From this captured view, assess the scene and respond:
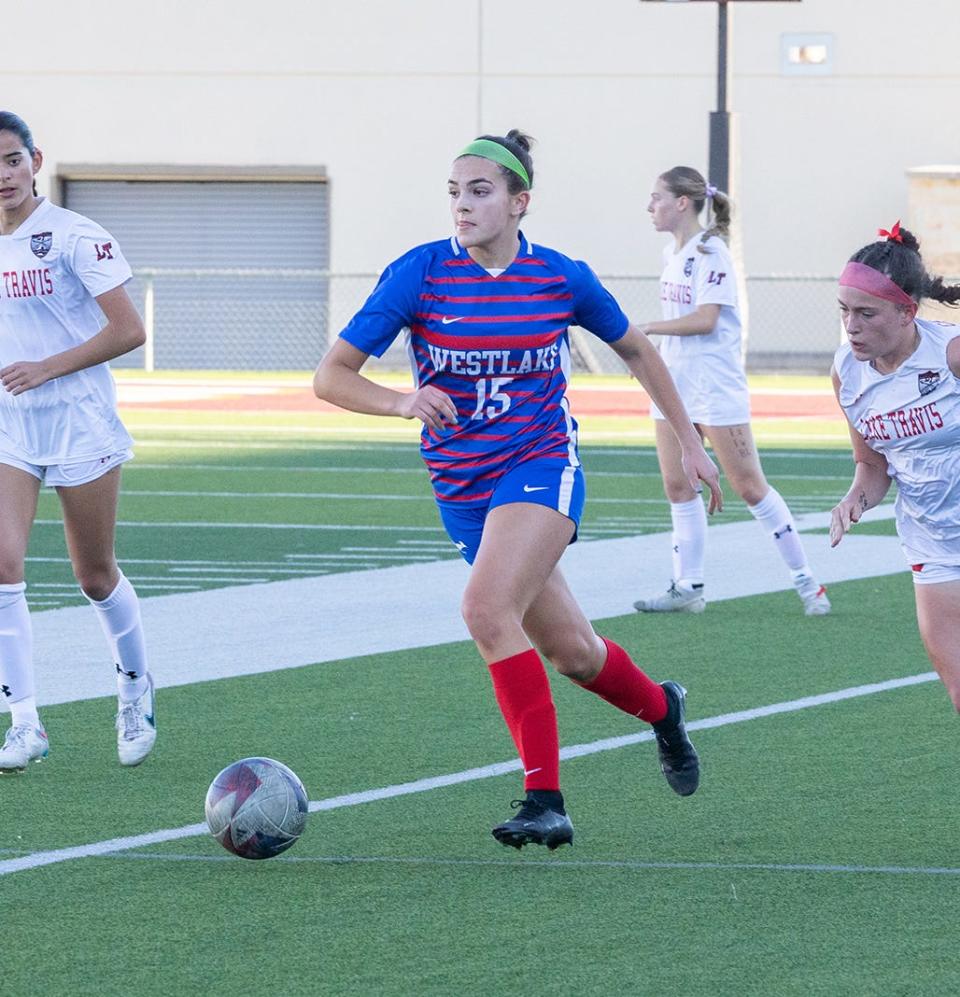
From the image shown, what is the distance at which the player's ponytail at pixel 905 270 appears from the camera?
5.83 m

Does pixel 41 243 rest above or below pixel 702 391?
above

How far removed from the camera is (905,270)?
19.2ft

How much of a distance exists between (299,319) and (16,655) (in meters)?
27.5

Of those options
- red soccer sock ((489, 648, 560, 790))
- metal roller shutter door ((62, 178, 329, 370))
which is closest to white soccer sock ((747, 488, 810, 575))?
red soccer sock ((489, 648, 560, 790))

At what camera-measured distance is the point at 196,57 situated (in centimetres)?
3428

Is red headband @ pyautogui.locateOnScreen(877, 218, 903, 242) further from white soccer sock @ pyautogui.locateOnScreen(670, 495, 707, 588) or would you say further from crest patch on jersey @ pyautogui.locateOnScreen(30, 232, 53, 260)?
white soccer sock @ pyautogui.locateOnScreen(670, 495, 707, 588)

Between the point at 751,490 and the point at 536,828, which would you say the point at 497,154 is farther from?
the point at 751,490

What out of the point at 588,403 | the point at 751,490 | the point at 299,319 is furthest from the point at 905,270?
the point at 299,319

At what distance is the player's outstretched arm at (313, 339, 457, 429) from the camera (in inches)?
217

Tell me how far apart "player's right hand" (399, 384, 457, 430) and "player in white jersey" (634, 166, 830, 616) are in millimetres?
4794

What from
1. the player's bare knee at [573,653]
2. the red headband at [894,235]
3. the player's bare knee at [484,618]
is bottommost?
the player's bare knee at [573,653]

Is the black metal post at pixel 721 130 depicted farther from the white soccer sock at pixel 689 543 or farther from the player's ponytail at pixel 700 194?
the white soccer sock at pixel 689 543

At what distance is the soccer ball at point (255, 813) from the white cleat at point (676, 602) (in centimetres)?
493

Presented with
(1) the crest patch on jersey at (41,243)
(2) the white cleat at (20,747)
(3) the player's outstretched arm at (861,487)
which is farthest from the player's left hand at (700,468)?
(2) the white cleat at (20,747)
